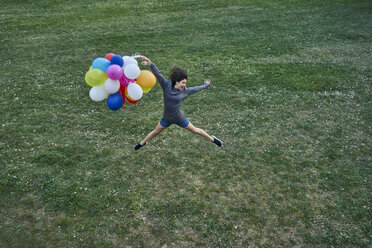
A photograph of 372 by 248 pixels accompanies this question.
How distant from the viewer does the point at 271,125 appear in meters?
10.0

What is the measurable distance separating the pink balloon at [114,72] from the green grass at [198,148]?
95.6 inches

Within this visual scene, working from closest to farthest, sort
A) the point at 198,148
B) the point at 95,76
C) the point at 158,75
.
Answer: the point at 95,76
the point at 158,75
the point at 198,148

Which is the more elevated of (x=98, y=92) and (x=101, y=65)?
(x=101, y=65)

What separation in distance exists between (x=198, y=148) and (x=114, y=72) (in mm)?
3347

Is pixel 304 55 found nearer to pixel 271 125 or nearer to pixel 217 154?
pixel 271 125

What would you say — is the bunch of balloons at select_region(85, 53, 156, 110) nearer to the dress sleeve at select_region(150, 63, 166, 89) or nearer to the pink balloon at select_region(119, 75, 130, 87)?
the pink balloon at select_region(119, 75, 130, 87)

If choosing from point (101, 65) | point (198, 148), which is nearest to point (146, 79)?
point (101, 65)

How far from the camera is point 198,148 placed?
8.98m

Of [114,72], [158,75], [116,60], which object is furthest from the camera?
[158,75]

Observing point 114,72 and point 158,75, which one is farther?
point 158,75

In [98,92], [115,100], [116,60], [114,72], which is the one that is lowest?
[115,100]

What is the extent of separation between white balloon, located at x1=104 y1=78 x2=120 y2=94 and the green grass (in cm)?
207

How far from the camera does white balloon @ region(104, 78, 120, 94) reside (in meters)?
7.22

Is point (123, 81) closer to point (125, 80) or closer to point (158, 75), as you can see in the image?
point (125, 80)
